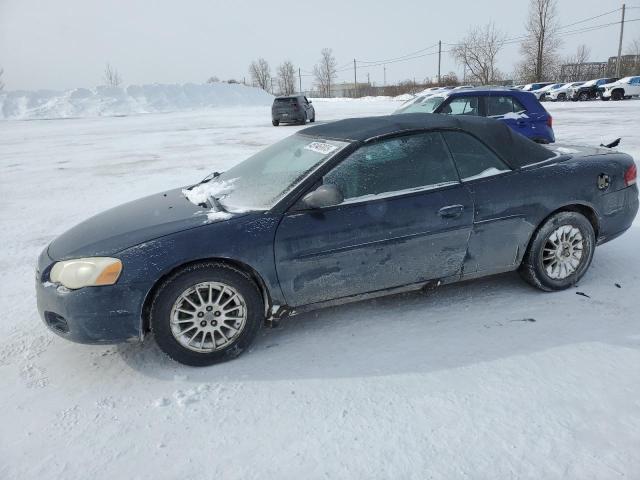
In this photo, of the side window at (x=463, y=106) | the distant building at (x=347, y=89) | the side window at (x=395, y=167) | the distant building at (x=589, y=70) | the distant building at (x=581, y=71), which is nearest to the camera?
the side window at (x=395, y=167)

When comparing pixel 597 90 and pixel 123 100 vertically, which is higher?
pixel 123 100

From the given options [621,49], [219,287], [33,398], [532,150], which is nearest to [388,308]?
[219,287]

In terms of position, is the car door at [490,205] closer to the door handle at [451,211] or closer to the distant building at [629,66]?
the door handle at [451,211]

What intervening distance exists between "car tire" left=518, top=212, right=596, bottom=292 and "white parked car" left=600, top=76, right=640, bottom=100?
31.7m

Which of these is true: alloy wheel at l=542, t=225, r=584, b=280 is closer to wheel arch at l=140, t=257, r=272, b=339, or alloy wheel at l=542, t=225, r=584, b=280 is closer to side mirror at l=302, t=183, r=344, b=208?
side mirror at l=302, t=183, r=344, b=208

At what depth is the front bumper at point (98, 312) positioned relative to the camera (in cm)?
271

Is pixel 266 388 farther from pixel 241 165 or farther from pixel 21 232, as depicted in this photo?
pixel 21 232

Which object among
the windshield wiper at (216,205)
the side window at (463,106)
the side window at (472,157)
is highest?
the side window at (463,106)

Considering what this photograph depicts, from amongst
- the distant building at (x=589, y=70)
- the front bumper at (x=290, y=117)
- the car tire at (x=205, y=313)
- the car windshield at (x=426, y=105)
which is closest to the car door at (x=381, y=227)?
the car tire at (x=205, y=313)

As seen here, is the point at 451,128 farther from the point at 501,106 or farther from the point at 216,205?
the point at 501,106

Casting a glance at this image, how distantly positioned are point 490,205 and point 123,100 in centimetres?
5149

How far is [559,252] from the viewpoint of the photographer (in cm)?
359

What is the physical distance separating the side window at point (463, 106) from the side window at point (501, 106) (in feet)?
0.75

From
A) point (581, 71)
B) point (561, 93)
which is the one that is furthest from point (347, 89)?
point (561, 93)
